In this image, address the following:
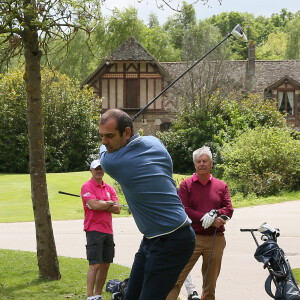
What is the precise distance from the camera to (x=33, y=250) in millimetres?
13148

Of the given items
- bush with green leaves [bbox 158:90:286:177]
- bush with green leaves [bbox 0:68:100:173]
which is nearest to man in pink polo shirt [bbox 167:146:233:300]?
bush with green leaves [bbox 158:90:286:177]

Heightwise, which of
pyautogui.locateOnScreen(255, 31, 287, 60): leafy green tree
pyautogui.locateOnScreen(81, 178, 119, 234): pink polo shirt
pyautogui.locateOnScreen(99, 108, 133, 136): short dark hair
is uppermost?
pyautogui.locateOnScreen(255, 31, 287, 60): leafy green tree

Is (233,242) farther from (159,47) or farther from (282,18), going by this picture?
(282,18)

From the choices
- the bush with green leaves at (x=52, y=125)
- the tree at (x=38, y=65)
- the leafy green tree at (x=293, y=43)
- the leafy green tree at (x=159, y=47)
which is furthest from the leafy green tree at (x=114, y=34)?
the tree at (x=38, y=65)

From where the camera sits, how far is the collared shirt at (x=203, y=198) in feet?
23.5

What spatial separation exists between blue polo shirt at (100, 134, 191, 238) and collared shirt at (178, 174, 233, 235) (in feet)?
7.76

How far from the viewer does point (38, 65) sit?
879 cm

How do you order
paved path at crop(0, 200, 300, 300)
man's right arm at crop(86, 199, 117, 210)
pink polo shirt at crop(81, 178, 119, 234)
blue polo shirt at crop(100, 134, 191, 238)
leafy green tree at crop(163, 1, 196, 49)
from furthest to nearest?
leafy green tree at crop(163, 1, 196, 49), paved path at crop(0, 200, 300, 300), pink polo shirt at crop(81, 178, 119, 234), man's right arm at crop(86, 199, 117, 210), blue polo shirt at crop(100, 134, 191, 238)

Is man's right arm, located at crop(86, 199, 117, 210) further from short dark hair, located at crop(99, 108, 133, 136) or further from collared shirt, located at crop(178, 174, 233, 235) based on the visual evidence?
short dark hair, located at crop(99, 108, 133, 136)

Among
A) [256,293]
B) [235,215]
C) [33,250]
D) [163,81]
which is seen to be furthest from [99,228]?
[163,81]

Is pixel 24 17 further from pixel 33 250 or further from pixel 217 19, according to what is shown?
pixel 217 19

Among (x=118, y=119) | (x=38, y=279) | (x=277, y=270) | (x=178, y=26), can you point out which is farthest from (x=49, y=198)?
(x=178, y=26)

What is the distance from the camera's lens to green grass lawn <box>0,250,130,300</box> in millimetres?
8180

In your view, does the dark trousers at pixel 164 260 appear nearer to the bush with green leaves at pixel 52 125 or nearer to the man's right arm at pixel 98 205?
the man's right arm at pixel 98 205
